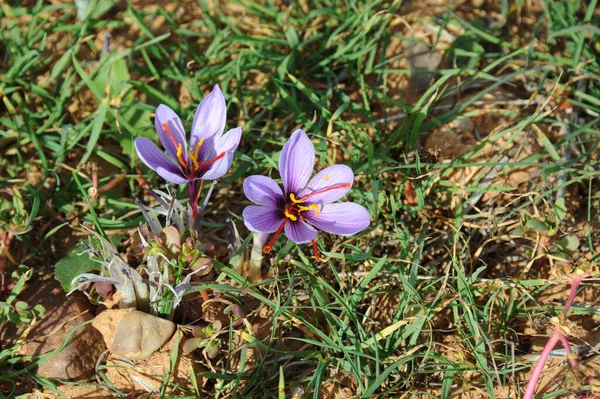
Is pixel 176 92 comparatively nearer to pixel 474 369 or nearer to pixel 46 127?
pixel 46 127

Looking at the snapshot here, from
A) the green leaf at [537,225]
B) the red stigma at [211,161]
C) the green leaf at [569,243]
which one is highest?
the red stigma at [211,161]

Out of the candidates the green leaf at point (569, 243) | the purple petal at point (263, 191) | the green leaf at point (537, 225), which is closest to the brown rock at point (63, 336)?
the purple petal at point (263, 191)

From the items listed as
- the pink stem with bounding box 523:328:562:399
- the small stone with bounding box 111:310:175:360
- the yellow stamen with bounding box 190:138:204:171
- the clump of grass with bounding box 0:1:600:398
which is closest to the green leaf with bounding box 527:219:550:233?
the clump of grass with bounding box 0:1:600:398

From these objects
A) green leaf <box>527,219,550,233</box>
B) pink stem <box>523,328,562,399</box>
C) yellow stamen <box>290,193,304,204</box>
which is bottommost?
pink stem <box>523,328,562,399</box>

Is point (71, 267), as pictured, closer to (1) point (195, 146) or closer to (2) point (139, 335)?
(2) point (139, 335)

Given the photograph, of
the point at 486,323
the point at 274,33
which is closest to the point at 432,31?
the point at 274,33

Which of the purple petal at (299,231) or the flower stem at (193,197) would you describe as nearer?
the purple petal at (299,231)

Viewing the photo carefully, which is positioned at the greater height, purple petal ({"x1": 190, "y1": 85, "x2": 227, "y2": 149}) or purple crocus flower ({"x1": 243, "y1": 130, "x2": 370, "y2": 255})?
purple petal ({"x1": 190, "y1": 85, "x2": 227, "y2": 149})

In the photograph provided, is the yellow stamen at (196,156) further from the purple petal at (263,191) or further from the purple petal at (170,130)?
the purple petal at (263,191)

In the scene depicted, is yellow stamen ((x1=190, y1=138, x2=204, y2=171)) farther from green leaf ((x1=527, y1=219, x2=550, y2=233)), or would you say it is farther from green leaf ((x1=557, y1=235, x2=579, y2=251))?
green leaf ((x1=557, y1=235, x2=579, y2=251))
